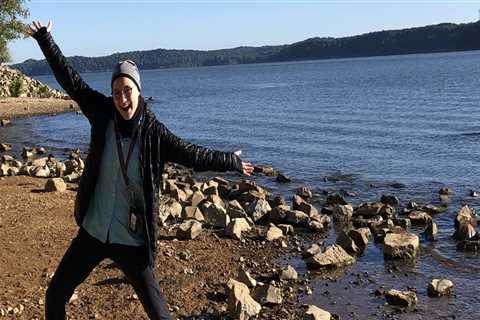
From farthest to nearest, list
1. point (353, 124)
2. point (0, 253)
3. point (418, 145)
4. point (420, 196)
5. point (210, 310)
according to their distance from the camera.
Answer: point (353, 124), point (418, 145), point (420, 196), point (0, 253), point (210, 310)

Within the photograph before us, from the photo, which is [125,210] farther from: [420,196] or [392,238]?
[420,196]

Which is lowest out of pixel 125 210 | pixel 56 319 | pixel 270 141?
pixel 270 141

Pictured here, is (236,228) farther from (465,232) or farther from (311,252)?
(465,232)

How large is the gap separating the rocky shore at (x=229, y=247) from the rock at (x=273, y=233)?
0.02 meters

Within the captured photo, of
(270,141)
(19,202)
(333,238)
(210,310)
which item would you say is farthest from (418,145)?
(210,310)

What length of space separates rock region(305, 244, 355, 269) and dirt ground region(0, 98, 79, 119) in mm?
35978

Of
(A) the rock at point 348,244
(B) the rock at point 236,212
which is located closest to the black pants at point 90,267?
(A) the rock at point 348,244

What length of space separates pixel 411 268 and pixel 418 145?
15.2 metres

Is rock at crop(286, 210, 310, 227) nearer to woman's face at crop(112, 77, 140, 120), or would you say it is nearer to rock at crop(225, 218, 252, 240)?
rock at crop(225, 218, 252, 240)

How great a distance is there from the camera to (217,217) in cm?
1166

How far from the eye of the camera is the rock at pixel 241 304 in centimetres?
736

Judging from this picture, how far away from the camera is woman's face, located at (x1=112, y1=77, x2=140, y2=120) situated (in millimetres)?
4520

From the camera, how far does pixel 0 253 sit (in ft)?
29.0

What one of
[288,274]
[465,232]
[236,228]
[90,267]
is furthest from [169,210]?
[90,267]
